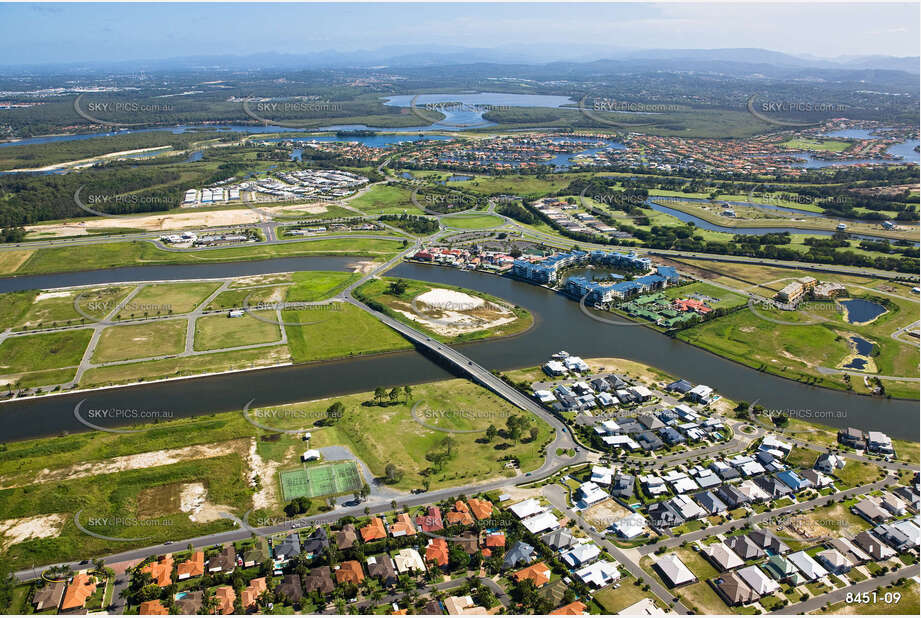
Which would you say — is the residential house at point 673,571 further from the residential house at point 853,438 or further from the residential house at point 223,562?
the residential house at point 223,562

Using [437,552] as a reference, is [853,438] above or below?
below

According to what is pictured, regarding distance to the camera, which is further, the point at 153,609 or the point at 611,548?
the point at 611,548

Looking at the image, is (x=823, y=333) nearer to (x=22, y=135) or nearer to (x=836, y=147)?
(x=836, y=147)

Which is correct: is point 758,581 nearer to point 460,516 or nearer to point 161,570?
point 460,516

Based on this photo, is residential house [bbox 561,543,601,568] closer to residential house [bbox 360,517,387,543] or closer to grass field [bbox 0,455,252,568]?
residential house [bbox 360,517,387,543]

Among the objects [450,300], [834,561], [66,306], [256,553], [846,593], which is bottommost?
[846,593]

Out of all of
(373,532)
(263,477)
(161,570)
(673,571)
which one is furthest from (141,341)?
(673,571)
